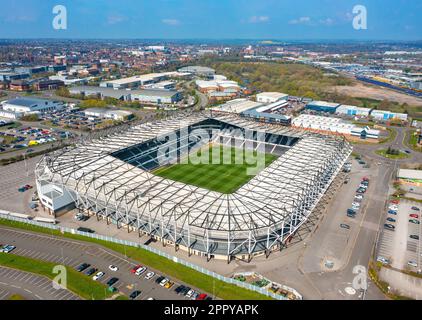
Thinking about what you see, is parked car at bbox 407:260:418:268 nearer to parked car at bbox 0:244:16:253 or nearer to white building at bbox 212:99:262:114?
parked car at bbox 0:244:16:253

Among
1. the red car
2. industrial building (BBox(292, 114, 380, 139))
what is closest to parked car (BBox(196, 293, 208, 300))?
the red car

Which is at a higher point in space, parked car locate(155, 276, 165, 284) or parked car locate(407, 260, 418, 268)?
parked car locate(155, 276, 165, 284)

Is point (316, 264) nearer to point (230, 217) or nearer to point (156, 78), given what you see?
point (230, 217)

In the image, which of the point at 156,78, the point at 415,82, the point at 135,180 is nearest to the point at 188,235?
the point at 135,180

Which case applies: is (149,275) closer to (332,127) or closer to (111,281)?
(111,281)

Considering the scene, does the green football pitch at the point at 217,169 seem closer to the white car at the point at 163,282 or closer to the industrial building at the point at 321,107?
the white car at the point at 163,282

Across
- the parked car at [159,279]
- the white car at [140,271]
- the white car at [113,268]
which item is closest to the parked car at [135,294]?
the parked car at [159,279]
